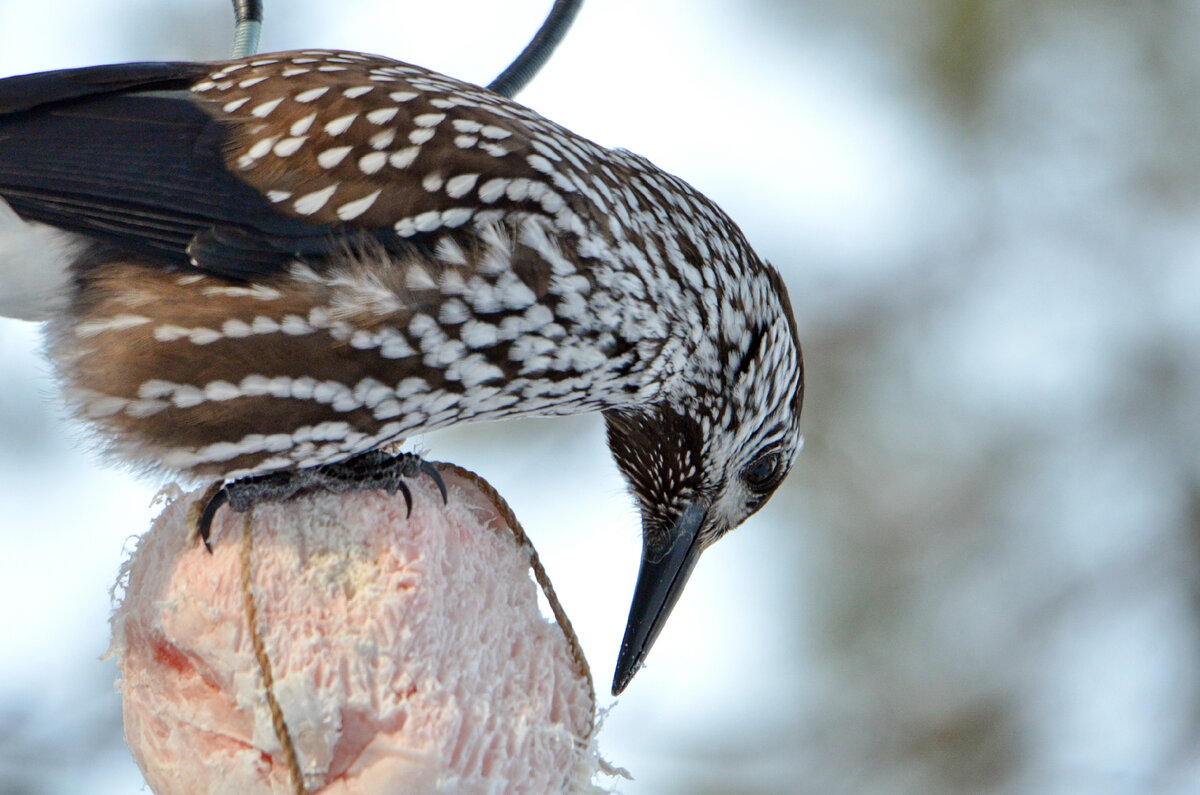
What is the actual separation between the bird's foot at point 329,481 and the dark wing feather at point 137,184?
216 millimetres

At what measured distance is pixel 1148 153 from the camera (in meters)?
3.45

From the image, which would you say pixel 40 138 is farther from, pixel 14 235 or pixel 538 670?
pixel 538 670

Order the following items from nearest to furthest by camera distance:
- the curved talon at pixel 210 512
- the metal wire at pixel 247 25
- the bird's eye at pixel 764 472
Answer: the curved talon at pixel 210 512, the metal wire at pixel 247 25, the bird's eye at pixel 764 472

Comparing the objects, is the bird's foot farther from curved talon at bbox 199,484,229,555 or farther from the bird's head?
the bird's head

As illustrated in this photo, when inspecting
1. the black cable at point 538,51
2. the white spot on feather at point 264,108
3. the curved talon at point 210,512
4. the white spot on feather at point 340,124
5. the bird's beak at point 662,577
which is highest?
the black cable at point 538,51

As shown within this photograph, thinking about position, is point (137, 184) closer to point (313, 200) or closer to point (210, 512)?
point (313, 200)

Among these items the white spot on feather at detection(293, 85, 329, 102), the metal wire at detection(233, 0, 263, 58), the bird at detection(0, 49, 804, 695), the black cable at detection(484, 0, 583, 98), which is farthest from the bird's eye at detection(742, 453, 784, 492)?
the metal wire at detection(233, 0, 263, 58)

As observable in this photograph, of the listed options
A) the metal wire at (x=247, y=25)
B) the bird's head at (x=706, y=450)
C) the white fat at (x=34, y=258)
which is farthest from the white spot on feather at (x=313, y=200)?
the bird's head at (x=706, y=450)

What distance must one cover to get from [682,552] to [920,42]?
2.31 metres

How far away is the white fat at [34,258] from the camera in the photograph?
1.28m

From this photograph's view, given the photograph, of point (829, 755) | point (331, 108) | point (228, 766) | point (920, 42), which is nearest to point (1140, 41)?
point (920, 42)

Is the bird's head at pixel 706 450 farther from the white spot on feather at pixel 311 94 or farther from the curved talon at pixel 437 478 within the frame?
the white spot on feather at pixel 311 94

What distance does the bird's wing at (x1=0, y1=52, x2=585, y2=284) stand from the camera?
4.17 feet

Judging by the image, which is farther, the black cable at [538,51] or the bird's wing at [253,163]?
the black cable at [538,51]
